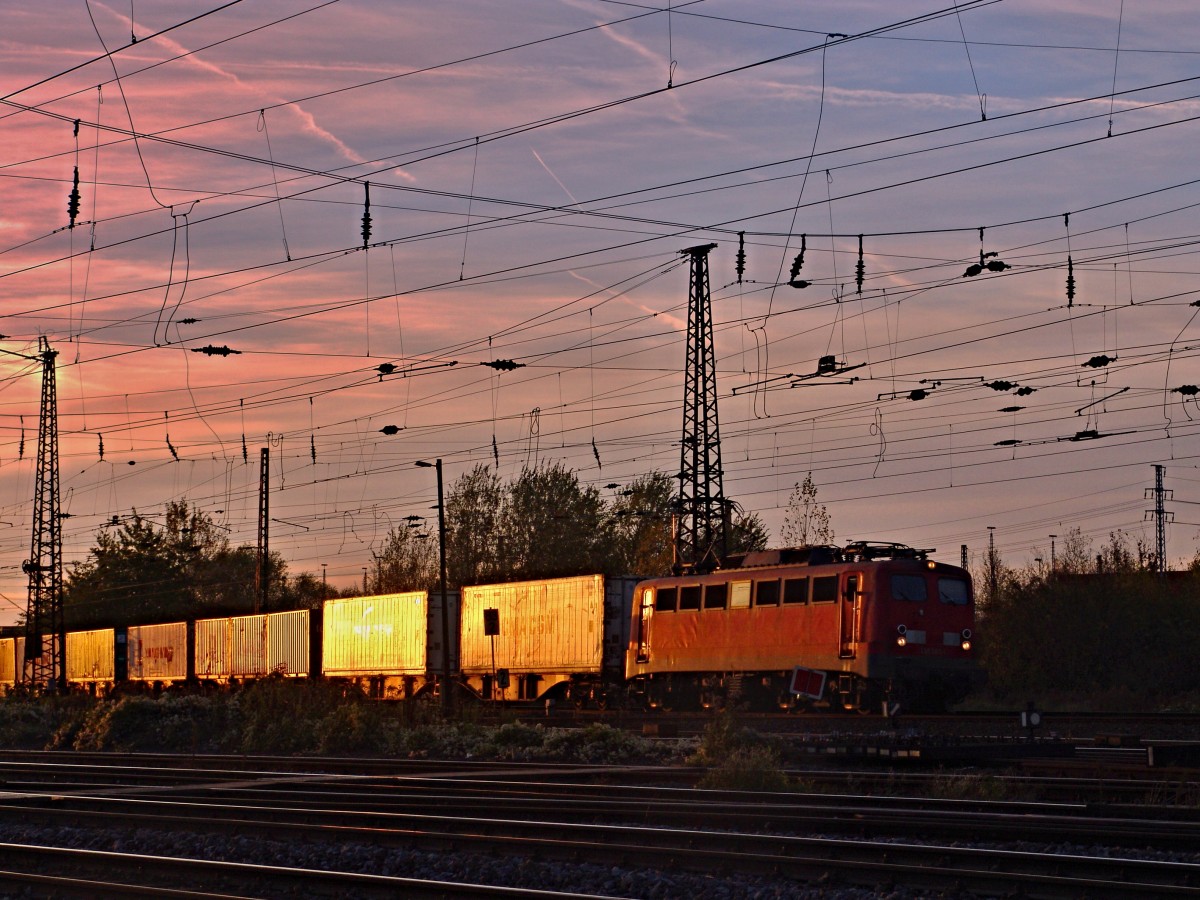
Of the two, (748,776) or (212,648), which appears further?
(212,648)

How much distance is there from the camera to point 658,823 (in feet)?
52.0

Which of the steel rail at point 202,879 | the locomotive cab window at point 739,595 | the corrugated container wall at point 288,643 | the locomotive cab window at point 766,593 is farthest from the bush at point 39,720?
the steel rail at point 202,879

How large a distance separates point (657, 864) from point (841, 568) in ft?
57.3

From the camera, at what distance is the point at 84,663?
65.8m

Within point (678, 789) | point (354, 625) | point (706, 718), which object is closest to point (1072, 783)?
point (678, 789)

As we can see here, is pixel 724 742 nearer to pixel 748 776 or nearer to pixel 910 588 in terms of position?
pixel 748 776

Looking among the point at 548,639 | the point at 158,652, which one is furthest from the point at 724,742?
the point at 158,652

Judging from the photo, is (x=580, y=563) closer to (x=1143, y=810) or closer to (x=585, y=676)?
(x=585, y=676)

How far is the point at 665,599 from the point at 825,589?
5212 millimetres

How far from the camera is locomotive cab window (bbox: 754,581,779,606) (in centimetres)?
3100

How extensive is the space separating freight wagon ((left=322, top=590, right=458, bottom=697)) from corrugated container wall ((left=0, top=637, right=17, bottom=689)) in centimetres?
3051

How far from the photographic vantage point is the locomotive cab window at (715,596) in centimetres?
3238

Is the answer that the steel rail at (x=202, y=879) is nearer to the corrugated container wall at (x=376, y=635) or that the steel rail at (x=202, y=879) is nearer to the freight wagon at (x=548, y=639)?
the freight wagon at (x=548, y=639)

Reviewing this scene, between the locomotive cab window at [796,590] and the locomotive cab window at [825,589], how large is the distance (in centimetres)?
20
